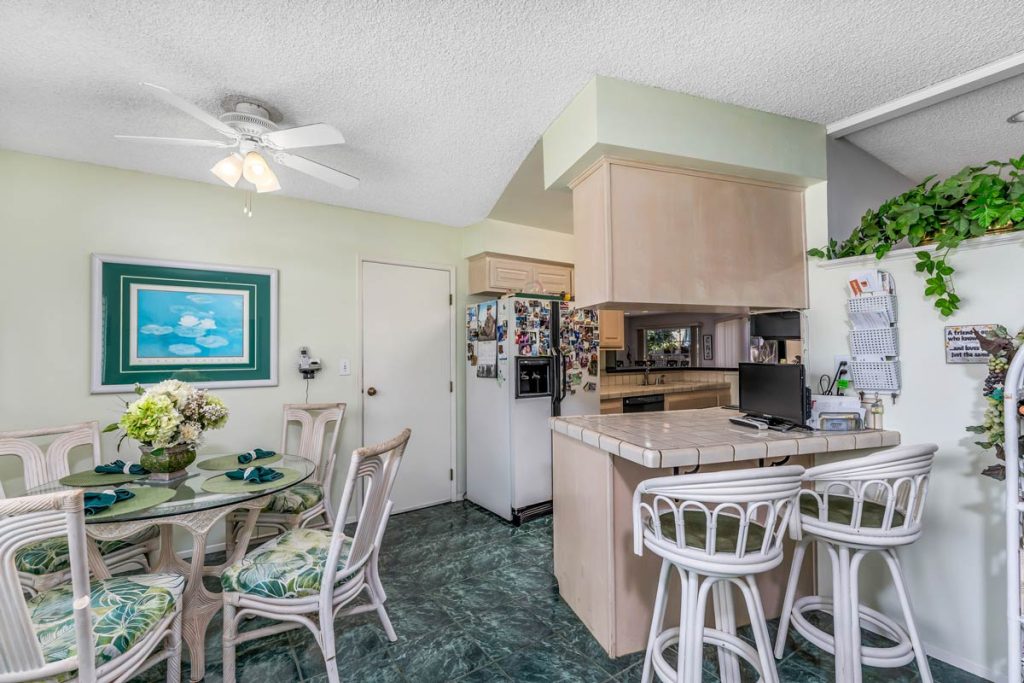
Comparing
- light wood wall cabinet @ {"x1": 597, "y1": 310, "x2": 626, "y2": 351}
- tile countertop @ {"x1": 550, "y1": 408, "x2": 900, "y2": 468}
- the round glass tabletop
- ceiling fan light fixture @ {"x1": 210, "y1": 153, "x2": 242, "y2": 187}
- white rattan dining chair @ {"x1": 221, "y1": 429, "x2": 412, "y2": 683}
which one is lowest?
white rattan dining chair @ {"x1": 221, "y1": 429, "x2": 412, "y2": 683}

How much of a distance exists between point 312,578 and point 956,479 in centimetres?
250

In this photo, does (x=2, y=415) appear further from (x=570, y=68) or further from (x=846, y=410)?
(x=846, y=410)

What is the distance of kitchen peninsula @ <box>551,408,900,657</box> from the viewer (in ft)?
5.33

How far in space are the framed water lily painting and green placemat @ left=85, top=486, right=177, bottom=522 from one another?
45.0 inches

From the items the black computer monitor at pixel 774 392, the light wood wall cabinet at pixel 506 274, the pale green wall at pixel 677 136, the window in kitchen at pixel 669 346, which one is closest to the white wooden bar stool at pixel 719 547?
the black computer monitor at pixel 774 392

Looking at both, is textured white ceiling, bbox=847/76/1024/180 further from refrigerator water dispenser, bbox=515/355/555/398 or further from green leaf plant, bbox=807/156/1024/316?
refrigerator water dispenser, bbox=515/355/555/398

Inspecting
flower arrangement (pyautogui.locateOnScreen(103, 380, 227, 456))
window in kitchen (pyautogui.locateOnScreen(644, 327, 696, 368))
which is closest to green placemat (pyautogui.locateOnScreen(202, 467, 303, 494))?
flower arrangement (pyautogui.locateOnScreen(103, 380, 227, 456))

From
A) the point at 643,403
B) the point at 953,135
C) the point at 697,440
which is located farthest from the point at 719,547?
the point at 643,403

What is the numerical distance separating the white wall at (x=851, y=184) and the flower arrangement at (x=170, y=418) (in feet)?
10.5

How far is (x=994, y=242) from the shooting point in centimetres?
162

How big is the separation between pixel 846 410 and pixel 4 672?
2869 mm

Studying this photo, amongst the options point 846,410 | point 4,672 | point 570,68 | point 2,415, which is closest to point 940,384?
point 846,410

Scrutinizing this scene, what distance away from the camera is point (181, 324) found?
8.91 feet

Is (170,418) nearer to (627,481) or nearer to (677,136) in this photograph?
(627,481)
